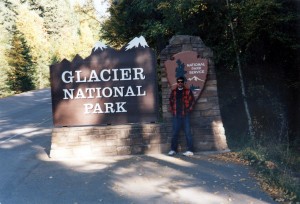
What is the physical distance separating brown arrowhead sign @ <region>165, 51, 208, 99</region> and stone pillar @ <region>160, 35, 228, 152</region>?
123 millimetres

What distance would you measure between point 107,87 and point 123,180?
8.30 ft

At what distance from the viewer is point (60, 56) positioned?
43.2 meters

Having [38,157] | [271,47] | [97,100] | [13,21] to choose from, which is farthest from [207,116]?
[13,21]

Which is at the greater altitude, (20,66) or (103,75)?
(20,66)

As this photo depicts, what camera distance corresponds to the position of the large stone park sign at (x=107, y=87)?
7918mm

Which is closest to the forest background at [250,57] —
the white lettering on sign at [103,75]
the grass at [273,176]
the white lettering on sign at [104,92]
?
the grass at [273,176]

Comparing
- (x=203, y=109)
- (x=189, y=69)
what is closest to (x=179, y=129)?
(x=203, y=109)

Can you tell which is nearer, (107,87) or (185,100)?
(185,100)

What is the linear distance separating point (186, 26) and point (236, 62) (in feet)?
6.35

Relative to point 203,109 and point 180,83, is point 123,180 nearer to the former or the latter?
point 180,83

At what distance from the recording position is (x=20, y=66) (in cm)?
3228

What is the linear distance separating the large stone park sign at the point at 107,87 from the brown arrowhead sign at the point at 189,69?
1.32 feet

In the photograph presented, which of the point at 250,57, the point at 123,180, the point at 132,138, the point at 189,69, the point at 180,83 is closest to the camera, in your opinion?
the point at 123,180

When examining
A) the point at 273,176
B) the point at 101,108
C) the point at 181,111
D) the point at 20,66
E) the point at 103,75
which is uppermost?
the point at 20,66
